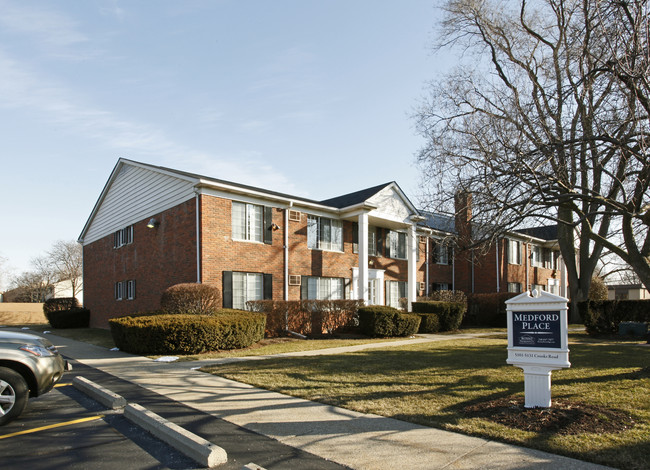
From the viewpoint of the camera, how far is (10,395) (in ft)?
19.7

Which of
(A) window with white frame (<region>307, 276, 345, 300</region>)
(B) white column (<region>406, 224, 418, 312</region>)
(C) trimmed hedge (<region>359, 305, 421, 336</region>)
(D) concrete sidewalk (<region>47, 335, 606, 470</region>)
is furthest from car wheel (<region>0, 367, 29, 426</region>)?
(B) white column (<region>406, 224, 418, 312</region>)

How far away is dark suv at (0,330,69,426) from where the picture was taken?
19.6 ft

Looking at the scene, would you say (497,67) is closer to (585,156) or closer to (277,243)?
(585,156)

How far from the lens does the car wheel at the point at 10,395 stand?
594cm

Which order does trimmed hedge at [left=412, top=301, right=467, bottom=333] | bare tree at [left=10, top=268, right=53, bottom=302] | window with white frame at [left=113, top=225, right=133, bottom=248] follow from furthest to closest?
bare tree at [left=10, top=268, right=53, bottom=302] < window with white frame at [left=113, top=225, right=133, bottom=248] < trimmed hedge at [left=412, top=301, right=467, bottom=333]

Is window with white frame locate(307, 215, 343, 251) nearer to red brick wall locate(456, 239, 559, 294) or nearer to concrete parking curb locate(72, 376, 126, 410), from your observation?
red brick wall locate(456, 239, 559, 294)

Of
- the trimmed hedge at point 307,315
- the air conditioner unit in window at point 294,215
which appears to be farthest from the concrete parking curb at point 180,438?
the air conditioner unit in window at point 294,215

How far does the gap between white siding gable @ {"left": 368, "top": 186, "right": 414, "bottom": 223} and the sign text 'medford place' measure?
1591 centimetres

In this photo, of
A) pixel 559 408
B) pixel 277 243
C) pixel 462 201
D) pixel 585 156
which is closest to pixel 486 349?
pixel 462 201

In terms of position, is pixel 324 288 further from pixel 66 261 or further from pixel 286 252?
pixel 66 261

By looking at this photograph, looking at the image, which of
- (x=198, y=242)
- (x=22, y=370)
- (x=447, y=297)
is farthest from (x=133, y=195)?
(x=22, y=370)

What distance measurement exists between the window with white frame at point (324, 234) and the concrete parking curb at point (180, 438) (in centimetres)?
1503

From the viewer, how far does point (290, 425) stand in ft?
19.5

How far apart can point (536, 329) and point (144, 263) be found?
18.4 m
